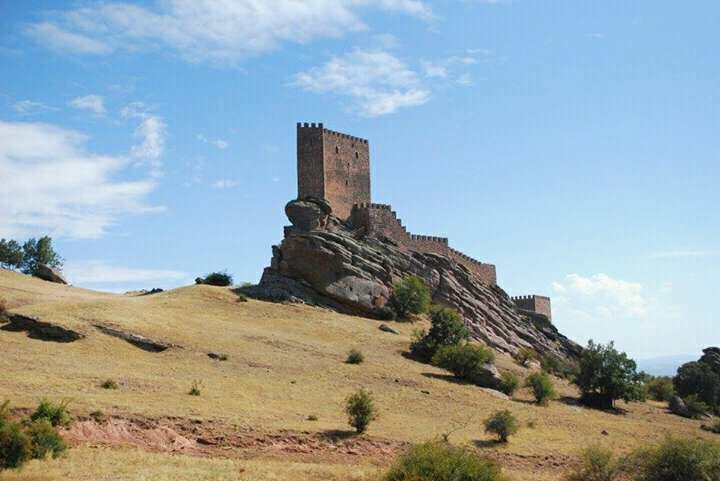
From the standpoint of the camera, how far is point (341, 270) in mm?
61188

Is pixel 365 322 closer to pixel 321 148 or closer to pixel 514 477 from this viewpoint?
pixel 321 148

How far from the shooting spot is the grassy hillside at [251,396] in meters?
28.0

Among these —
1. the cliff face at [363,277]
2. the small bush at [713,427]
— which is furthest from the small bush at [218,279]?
the small bush at [713,427]

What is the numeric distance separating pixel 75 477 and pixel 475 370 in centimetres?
3094

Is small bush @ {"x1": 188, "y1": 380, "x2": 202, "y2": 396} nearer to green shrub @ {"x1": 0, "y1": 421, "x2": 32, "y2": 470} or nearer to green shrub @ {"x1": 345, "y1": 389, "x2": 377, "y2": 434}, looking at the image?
green shrub @ {"x1": 345, "y1": 389, "x2": 377, "y2": 434}

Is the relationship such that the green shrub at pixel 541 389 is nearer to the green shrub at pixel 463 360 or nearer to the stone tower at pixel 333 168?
the green shrub at pixel 463 360

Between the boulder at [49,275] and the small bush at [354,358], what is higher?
the boulder at [49,275]

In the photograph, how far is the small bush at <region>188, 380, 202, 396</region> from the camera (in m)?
35.0

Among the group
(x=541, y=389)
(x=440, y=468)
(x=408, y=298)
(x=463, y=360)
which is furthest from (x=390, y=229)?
(x=440, y=468)

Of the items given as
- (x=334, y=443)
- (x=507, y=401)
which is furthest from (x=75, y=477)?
(x=507, y=401)

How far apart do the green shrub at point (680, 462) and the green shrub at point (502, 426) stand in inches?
240

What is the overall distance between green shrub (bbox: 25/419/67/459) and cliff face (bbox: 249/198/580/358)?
3407cm

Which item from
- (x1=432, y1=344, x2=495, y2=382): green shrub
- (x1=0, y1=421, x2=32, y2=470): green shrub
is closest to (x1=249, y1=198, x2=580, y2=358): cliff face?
(x1=432, y1=344, x2=495, y2=382): green shrub

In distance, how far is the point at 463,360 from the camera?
164 feet
